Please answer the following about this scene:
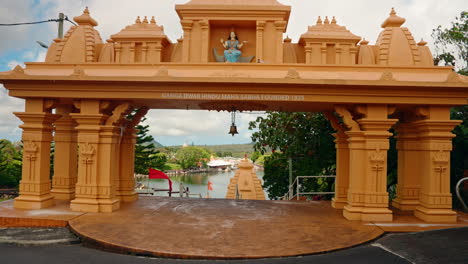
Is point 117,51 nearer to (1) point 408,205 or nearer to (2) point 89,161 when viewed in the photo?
(2) point 89,161

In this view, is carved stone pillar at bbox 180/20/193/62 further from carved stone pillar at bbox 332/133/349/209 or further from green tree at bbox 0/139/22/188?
green tree at bbox 0/139/22/188

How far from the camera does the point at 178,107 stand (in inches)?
347

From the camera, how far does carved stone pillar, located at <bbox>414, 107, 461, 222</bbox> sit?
702cm

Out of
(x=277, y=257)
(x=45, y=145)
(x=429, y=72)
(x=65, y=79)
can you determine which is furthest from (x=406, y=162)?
(x=45, y=145)

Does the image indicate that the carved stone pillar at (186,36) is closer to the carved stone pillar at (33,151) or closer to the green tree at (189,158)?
the carved stone pillar at (33,151)

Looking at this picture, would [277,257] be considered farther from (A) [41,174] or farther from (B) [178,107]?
(A) [41,174]

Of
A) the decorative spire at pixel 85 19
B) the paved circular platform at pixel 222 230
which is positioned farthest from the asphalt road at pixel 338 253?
the decorative spire at pixel 85 19

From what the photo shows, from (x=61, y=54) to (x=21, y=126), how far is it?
6.42 ft

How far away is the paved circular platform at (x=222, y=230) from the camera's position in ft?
16.9

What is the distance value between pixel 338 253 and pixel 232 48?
205 inches

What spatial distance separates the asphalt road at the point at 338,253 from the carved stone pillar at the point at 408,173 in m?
2.15

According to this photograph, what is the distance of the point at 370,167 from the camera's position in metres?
7.12

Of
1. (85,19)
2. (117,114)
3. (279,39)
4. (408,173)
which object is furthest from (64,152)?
(408,173)

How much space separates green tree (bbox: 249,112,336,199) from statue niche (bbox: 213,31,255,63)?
20.3 feet
